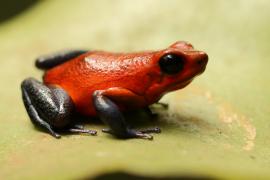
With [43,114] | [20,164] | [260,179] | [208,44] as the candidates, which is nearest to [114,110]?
[43,114]

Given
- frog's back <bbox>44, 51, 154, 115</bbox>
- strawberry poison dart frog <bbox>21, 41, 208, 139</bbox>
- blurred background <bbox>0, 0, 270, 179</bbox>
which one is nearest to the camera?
blurred background <bbox>0, 0, 270, 179</bbox>

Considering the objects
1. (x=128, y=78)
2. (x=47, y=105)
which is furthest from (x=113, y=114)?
(x=47, y=105)

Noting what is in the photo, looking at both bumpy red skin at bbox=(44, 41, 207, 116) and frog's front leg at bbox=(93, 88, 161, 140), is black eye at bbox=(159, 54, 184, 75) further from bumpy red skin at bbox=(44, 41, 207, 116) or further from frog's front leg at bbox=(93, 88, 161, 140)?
frog's front leg at bbox=(93, 88, 161, 140)

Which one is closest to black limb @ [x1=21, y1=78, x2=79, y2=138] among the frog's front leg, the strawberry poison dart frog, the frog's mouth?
the strawberry poison dart frog

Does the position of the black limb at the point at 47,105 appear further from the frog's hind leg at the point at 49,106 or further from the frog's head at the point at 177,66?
the frog's head at the point at 177,66

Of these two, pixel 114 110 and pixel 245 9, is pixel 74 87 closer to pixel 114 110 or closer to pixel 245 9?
pixel 114 110

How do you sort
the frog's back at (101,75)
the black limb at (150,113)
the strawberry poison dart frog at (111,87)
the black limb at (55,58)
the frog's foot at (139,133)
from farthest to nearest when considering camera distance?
the black limb at (55,58), the black limb at (150,113), the frog's back at (101,75), the strawberry poison dart frog at (111,87), the frog's foot at (139,133)

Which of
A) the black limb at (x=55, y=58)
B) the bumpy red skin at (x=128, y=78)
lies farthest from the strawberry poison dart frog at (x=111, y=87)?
the black limb at (x=55, y=58)

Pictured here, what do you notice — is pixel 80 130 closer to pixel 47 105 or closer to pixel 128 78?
pixel 47 105
